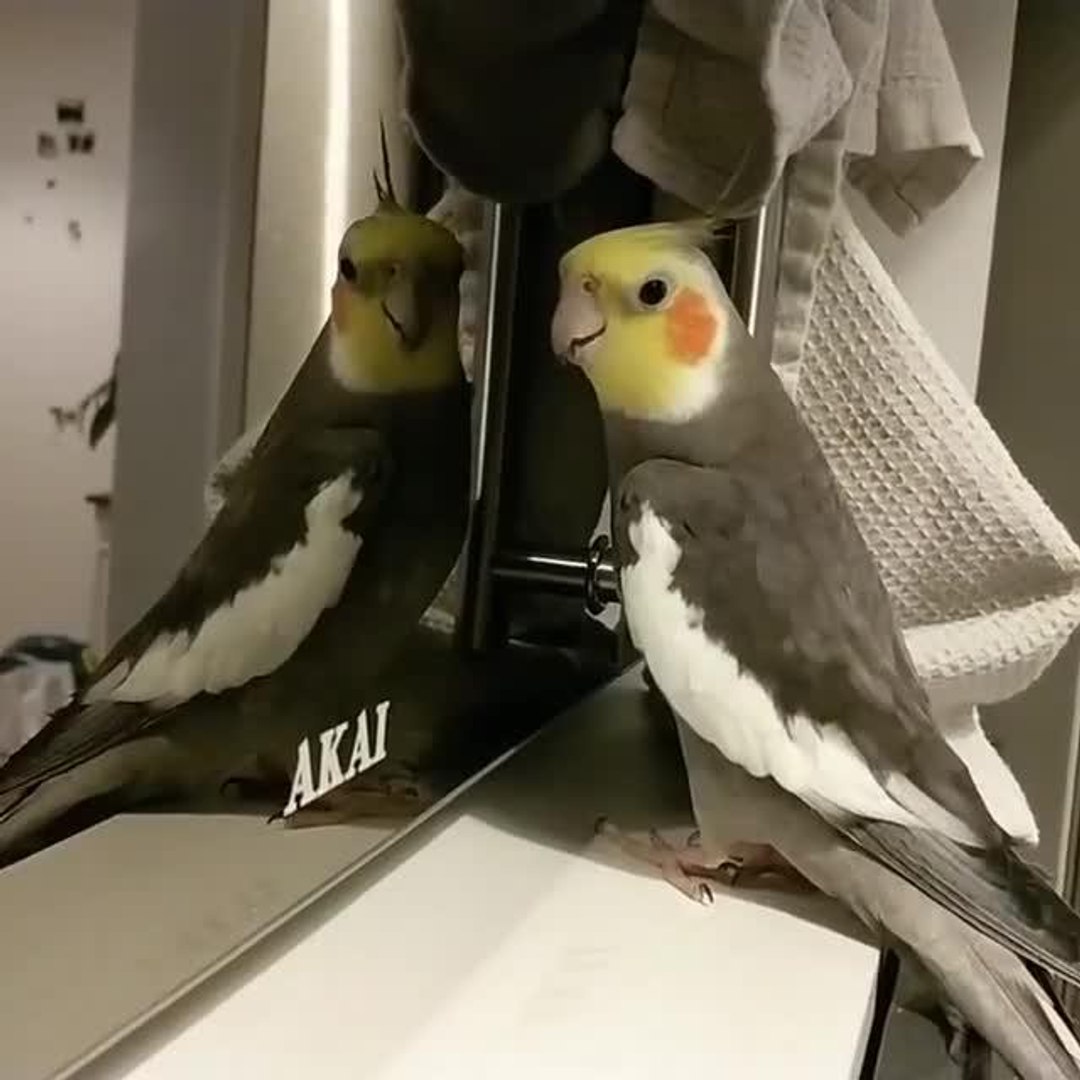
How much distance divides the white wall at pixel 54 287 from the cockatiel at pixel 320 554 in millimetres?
39

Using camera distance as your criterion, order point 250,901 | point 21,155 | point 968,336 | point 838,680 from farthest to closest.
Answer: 1. point 968,336
2. point 838,680
3. point 250,901
4. point 21,155

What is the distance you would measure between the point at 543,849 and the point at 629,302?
0.22 m

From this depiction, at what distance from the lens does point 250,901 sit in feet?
1.53

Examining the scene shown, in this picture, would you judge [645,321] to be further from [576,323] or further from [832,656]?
[832,656]

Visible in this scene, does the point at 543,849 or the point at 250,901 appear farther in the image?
the point at 543,849

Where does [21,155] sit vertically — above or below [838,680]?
above

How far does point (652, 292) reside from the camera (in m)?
0.62

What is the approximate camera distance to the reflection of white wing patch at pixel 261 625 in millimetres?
409

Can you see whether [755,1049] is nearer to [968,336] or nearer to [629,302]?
[629,302]

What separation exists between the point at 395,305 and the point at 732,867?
263 millimetres

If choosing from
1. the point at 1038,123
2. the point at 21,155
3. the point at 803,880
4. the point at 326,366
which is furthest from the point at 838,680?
the point at 1038,123

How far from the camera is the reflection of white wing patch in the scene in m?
0.41

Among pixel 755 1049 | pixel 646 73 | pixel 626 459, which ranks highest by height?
pixel 646 73

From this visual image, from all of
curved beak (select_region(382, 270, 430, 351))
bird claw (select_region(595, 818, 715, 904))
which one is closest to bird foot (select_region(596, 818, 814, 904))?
bird claw (select_region(595, 818, 715, 904))
